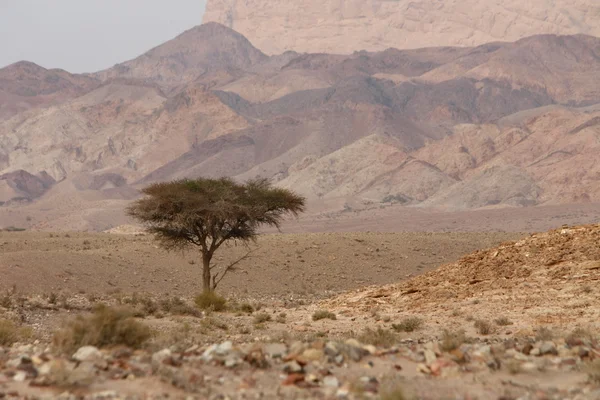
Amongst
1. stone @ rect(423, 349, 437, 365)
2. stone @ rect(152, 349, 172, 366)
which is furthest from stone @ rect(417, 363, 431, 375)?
stone @ rect(152, 349, 172, 366)

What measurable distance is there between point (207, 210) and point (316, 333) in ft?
42.2

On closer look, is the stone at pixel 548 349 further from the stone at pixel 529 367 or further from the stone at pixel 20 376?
the stone at pixel 20 376

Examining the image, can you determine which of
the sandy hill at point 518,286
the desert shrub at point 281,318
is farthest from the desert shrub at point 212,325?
the sandy hill at point 518,286

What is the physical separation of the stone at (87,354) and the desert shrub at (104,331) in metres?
0.51

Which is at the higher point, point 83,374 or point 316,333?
point 83,374

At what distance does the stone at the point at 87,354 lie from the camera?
10.6m

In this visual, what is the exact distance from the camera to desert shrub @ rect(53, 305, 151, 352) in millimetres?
11477

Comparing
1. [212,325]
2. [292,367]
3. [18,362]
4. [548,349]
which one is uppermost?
[18,362]

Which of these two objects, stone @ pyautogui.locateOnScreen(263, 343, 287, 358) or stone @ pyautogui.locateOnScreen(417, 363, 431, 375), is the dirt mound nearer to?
stone @ pyautogui.locateOnScreen(417, 363, 431, 375)

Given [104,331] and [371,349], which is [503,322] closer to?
[371,349]

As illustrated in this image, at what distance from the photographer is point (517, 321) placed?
18812 millimetres

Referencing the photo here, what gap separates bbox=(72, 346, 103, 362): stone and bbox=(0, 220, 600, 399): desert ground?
0.04 ft

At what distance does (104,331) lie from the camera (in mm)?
11805

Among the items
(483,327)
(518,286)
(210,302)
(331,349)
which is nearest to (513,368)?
(331,349)
